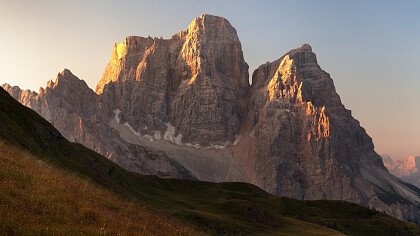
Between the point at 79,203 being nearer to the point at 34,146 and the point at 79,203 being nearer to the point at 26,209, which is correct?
the point at 26,209

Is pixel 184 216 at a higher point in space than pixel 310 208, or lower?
lower

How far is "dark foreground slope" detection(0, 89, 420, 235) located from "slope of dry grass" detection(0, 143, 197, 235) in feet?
0.09

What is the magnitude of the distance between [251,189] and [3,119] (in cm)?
14919

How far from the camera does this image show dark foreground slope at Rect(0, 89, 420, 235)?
18.4 m

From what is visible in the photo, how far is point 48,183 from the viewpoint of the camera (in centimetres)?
2255

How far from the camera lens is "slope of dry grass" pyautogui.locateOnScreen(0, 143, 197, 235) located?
1603cm

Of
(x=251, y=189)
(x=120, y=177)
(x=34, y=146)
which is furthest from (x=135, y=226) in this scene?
(x=251, y=189)

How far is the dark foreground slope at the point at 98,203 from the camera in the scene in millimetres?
18391

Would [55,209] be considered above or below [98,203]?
below

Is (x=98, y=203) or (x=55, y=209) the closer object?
(x=55, y=209)

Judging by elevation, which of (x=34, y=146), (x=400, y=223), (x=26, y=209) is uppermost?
(x=400, y=223)

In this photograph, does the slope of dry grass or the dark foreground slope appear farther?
the dark foreground slope

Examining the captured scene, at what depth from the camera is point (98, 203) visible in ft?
77.1

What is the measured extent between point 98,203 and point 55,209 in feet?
15.9
